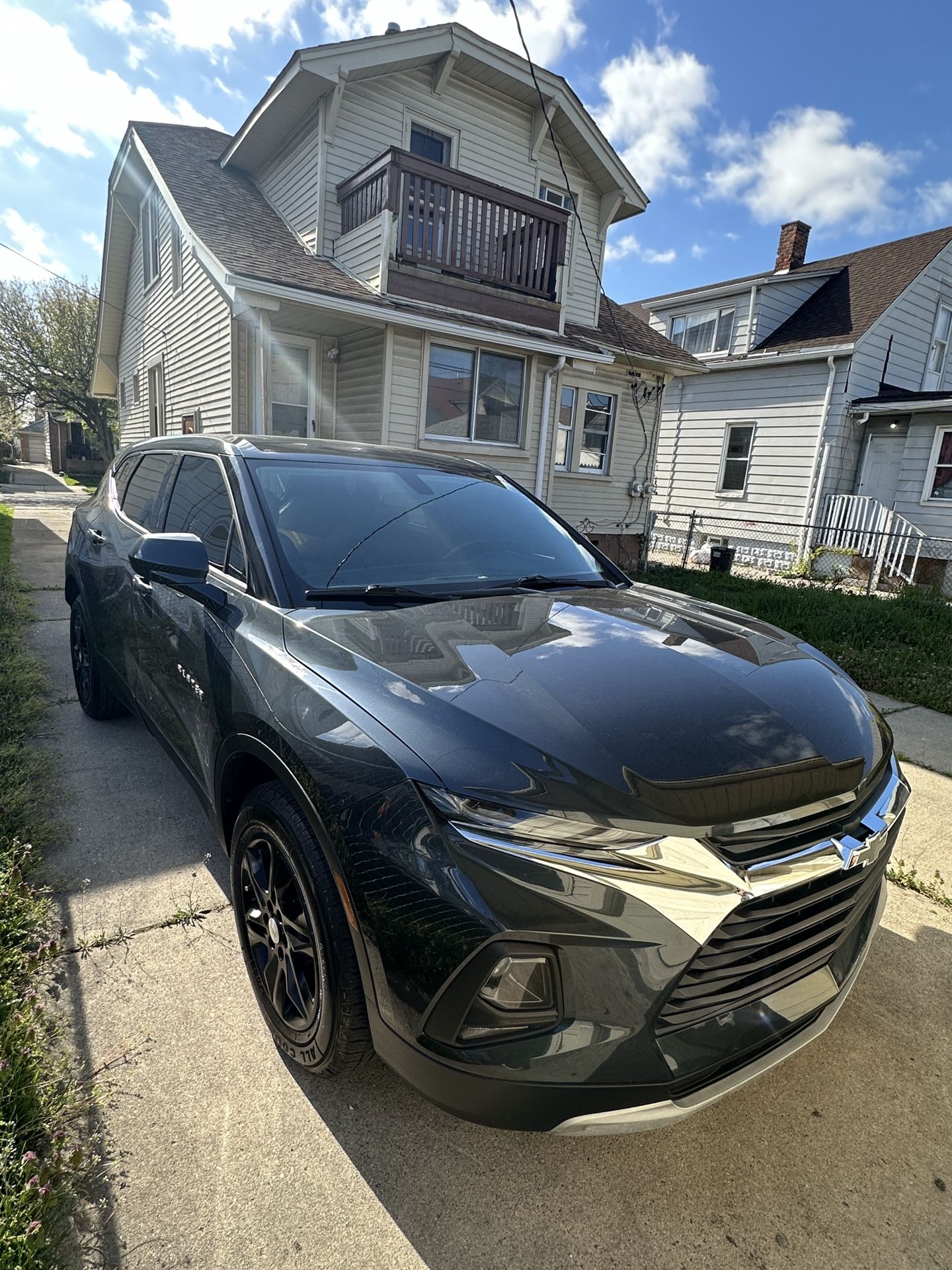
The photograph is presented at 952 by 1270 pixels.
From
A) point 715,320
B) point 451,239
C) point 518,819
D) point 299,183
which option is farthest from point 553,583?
point 715,320

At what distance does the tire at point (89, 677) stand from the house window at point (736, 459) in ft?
50.5

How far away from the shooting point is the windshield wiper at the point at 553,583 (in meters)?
2.60

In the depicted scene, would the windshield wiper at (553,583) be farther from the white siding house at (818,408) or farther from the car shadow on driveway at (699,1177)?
the white siding house at (818,408)

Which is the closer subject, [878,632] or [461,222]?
[878,632]

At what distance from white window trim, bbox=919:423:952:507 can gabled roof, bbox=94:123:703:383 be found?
4.96 meters

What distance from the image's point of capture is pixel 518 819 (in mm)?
1339

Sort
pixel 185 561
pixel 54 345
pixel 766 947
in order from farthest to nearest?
pixel 54 345, pixel 185 561, pixel 766 947

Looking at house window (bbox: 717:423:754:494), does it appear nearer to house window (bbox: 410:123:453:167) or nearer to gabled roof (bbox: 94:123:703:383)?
gabled roof (bbox: 94:123:703:383)

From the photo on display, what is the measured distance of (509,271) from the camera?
403 inches

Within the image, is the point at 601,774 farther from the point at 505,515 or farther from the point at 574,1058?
the point at 505,515

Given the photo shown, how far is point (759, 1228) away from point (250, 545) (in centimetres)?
222

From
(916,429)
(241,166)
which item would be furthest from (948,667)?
(241,166)

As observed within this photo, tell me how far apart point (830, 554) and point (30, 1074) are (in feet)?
49.0

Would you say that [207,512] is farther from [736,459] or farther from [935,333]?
[935,333]
